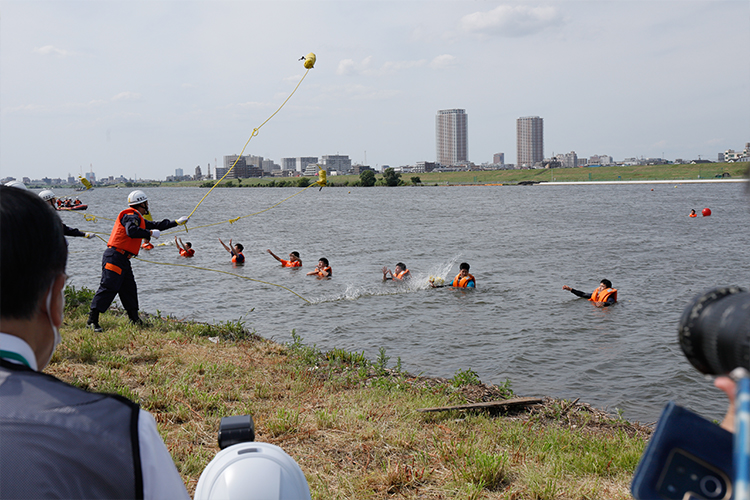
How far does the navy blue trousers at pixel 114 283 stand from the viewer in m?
9.89

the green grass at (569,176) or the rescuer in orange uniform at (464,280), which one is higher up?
the green grass at (569,176)

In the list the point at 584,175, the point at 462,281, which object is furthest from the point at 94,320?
the point at 584,175

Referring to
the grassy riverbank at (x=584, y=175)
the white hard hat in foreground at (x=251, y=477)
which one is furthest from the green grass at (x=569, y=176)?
the white hard hat in foreground at (x=251, y=477)

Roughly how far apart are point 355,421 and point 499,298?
12.4m

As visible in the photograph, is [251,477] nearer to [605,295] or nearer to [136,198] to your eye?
[136,198]

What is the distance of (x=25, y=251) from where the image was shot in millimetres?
1524

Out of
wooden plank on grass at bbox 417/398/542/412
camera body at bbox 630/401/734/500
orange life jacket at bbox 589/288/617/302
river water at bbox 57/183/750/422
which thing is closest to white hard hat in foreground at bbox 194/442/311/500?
camera body at bbox 630/401/734/500

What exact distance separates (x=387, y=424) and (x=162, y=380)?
3.15 meters

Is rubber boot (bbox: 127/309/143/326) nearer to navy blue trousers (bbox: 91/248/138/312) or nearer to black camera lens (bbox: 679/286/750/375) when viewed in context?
navy blue trousers (bbox: 91/248/138/312)

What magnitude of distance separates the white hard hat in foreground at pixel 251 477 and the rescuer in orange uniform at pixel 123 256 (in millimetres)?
8526

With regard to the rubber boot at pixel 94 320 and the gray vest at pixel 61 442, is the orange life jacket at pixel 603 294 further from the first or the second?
the gray vest at pixel 61 442

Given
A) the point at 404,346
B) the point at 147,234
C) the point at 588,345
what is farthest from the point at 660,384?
the point at 147,234

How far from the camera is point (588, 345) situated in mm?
12805

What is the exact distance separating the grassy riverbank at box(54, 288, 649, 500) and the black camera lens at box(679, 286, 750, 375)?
138 inches
